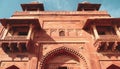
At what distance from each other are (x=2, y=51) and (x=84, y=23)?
18.6 feet

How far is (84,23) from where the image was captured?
41.4 ft

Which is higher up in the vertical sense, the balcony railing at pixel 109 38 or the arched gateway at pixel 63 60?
the balcony railing at pixel 109 38

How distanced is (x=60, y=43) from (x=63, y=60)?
1.13 meters

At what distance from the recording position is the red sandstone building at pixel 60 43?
10.8 meters

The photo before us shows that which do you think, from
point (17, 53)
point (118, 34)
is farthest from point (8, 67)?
point (118, 34)

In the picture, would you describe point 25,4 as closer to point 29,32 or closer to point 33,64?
point 29,32

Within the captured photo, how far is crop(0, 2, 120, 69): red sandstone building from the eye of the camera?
35.5 ft

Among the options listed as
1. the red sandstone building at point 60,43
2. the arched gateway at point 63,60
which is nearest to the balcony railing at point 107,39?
the red sandstone building at point 60,43

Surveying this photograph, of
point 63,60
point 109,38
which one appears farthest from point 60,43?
point 109,38

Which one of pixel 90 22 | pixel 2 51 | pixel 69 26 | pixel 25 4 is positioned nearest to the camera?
pixel 2 51

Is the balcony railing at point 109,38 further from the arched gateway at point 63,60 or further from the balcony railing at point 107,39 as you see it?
the arched gateway at point 63,60

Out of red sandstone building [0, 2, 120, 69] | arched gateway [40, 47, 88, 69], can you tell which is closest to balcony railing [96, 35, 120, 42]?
red sandstone building [0, 2, 120, 69]

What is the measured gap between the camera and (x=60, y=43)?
11875 mm

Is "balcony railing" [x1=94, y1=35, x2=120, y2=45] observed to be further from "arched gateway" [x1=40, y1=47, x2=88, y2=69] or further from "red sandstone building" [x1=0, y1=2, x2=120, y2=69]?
"arched gateway" [x1=40, y1=47, x2=88, y2=69]
